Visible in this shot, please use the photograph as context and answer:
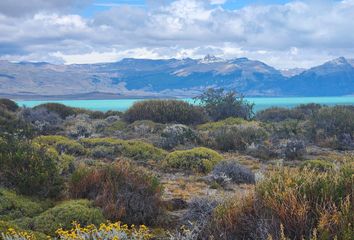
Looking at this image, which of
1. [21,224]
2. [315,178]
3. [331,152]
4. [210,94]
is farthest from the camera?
[210,94]

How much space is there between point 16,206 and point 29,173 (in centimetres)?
106

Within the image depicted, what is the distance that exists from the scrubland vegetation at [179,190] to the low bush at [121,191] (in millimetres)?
19

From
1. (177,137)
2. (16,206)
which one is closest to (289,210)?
(16,206)

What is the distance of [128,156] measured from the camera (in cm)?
1389

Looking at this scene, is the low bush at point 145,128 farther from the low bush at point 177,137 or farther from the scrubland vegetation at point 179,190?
the scrubland vegetation at point 179,190

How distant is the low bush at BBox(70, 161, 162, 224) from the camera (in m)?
7.42

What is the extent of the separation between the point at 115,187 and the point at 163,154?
255 inches

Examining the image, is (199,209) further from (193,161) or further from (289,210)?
(193,161)

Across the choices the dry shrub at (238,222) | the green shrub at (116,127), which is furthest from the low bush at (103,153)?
the dry shrub at (238,222)

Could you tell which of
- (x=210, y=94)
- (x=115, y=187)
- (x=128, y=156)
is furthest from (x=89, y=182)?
(x=210, y=94)

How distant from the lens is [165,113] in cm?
2309

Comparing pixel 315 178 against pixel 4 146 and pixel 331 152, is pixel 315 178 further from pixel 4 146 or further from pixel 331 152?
pixel 331 152

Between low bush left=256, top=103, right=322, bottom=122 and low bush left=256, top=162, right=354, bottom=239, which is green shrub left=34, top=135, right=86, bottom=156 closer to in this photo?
low bush left=256, top=162, right=354, bottom=239

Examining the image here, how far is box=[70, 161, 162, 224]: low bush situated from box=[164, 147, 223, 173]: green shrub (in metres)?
3.99
